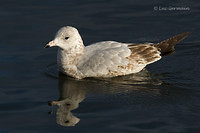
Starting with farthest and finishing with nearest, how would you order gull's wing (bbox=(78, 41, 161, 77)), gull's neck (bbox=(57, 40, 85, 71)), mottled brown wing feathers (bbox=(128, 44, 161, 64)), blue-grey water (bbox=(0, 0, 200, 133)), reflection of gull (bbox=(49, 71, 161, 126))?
1. mottled brown wing feathers (bbox=(128, 44, 161, 64))
2. gull's neck (bbox=(57, 40, 85, 71))
3. gull's wing (bbox=(78, 41, 161, 77))
4. reflection of gull (bbox=(49, 71, 161, 126))
5. blue-grey water (bbox=(0, 0, 200, 133))

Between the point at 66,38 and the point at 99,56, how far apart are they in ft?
2.60

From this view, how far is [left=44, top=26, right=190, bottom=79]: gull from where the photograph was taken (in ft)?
35.7

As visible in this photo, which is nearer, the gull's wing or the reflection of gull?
the reflection of gull

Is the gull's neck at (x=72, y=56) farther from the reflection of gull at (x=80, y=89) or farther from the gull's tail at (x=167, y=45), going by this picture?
the gull's tail at (x=167, y=45)

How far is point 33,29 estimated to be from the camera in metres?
13.4

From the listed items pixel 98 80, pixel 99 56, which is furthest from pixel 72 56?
pixel 98 80

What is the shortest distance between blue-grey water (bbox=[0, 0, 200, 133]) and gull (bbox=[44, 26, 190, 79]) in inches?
7.9

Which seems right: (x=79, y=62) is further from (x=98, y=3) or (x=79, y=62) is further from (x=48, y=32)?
(x=98, y=3)

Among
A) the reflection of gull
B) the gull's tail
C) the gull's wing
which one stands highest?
the gull's tail

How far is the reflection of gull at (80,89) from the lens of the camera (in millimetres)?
9516

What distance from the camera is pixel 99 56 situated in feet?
35.7

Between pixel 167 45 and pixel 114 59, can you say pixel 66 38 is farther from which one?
pixel 167 45

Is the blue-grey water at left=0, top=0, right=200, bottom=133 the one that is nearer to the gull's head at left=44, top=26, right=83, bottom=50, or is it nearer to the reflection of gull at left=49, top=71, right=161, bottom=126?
the reflection of gull at left=49, top=71, right=161, bottom=126

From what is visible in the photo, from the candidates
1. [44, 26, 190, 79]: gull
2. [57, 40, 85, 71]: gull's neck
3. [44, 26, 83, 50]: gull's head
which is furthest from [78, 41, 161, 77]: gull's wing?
[44, 26, 83, 50]: gull's head
